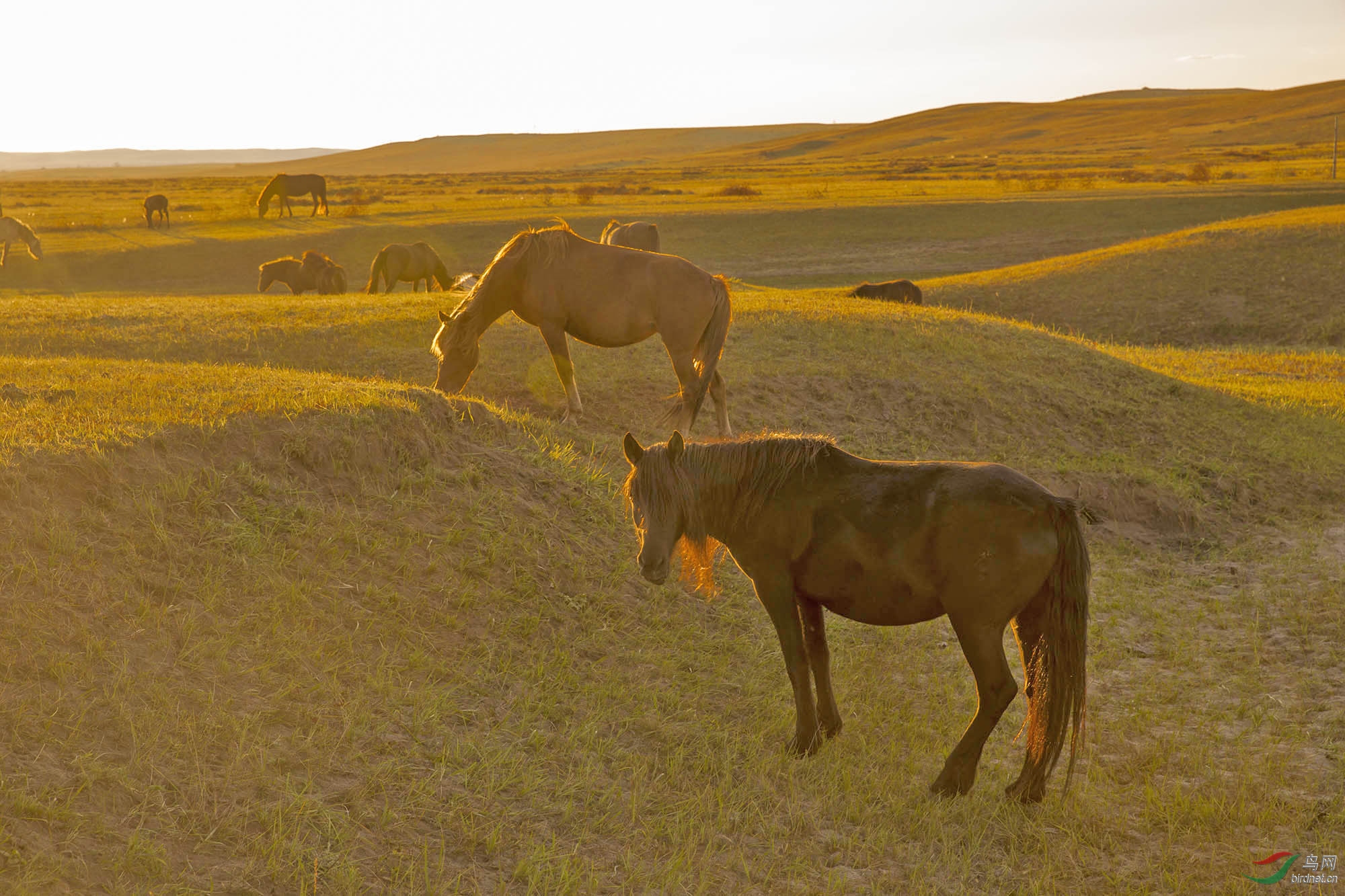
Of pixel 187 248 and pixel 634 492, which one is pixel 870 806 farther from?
pixel 187 248

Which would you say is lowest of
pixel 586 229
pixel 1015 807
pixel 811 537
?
pixel 1015 807

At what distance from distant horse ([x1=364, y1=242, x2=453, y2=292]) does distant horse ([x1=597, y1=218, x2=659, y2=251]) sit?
468cm

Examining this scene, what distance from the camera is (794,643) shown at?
20.9ft

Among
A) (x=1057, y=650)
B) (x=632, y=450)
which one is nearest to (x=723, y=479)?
(x=632, y=450)

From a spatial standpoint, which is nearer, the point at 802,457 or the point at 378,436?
the point at 802,457

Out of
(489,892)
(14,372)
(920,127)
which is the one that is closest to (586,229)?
(14,372)

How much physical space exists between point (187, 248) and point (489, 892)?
38837mm

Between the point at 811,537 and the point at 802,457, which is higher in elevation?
the point at 802,457

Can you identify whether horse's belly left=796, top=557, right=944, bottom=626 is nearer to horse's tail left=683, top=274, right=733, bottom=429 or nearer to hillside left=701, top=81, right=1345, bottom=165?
horse's tail left=683, top=274, right=733, bottom=429

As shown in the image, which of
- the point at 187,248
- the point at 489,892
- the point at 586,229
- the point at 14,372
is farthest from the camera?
the point at 586,229

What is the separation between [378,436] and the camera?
897cm

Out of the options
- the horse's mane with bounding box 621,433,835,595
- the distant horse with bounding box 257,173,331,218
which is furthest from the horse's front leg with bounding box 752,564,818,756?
the distant horse with bounding box 257,173,331,218

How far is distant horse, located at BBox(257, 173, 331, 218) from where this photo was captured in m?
50.6

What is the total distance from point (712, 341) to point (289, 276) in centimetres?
2114
